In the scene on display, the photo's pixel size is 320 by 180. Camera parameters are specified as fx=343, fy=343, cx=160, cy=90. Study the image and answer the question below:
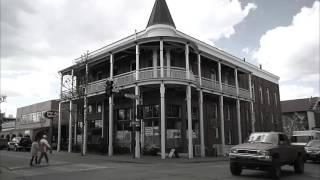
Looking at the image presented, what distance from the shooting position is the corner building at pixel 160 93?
88.0 feet

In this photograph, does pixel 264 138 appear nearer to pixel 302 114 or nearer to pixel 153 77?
pixel 153 77

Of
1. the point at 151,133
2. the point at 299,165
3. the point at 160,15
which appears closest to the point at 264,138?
the point at 299,165

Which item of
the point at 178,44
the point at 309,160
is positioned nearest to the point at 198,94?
the point at 178,44

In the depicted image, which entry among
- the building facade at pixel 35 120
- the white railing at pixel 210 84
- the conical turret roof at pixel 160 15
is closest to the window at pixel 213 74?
the white railing at pixel 210 84

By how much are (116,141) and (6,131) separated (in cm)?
4431

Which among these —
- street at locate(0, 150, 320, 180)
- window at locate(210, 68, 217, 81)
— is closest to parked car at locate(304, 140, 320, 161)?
street at locate(0, 150, 320, 180)

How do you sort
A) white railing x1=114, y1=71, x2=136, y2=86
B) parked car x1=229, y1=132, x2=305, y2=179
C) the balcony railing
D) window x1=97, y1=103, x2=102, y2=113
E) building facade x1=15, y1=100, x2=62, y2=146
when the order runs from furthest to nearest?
1. building facade x1=15, y1=100, x2=62, y2=146
2. window x1=97, y1=103, x2=102, y2=113
3. white railing x1=114, y1=71, x2=136, y2=86
4. the balcony railing
5. parked car x1=229, y1=132, x2=305, y2=179

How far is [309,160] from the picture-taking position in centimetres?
2408

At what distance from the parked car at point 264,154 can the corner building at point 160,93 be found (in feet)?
36.9

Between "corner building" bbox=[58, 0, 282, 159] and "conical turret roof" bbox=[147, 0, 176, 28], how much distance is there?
0.09 m

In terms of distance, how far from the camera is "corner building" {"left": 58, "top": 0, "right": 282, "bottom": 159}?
88.0 feet

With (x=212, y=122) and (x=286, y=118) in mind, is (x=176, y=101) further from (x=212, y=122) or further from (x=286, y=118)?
(x=286, y=118)

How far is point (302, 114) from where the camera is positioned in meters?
66.0

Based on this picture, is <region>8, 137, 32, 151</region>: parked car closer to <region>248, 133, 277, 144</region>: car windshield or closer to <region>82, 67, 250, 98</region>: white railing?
<region>82, 67, 250, 98</region>: white railing
